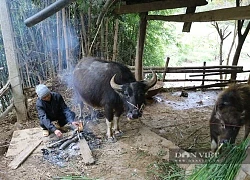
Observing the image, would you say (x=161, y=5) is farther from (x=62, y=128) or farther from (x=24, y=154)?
(x=24, y=154)

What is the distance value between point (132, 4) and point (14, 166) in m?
4.21

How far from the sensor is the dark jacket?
15.0 feet

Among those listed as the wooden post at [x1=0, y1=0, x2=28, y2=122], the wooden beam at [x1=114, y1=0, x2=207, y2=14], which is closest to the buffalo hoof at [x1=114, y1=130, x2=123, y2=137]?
the wooden post at [x1=0, y1=0, x2=28, y2=122]

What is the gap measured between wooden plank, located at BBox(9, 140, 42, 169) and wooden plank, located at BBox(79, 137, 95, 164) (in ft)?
2.53

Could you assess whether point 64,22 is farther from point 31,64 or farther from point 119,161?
point 119,161

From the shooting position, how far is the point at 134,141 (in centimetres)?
466

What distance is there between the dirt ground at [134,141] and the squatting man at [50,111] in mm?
558

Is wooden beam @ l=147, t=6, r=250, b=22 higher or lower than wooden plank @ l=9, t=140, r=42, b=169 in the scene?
higher

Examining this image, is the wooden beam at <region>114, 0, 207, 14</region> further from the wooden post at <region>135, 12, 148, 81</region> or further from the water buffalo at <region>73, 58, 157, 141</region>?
the water buffalo at <region>73, 58, 157, 141</region>

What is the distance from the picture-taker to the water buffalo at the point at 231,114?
3.35 metres

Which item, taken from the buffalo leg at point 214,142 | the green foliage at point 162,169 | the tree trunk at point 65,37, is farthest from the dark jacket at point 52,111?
the tree trunk at point 65,37

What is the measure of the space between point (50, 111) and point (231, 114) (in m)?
3.07

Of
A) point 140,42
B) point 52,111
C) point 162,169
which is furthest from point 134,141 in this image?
point 140,42

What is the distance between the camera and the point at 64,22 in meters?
6.89
